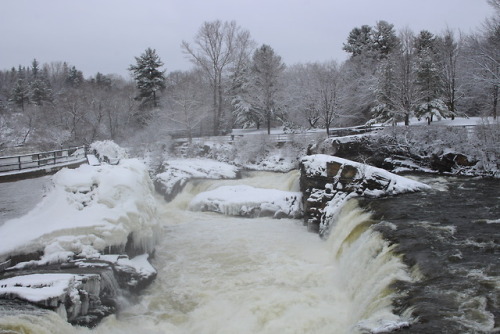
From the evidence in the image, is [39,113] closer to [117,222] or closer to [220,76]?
[220,76]

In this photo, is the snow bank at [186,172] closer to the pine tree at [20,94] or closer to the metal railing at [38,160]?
the metal railing at [38,160]

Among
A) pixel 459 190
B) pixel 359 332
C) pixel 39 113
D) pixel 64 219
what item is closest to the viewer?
pixel 359 332

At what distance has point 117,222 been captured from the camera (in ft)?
37.0

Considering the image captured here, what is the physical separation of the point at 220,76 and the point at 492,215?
104 ft

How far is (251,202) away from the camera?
57.3 feet

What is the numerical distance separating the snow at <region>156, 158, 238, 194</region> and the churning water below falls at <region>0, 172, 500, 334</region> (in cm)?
908

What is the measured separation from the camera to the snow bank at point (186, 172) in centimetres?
2334

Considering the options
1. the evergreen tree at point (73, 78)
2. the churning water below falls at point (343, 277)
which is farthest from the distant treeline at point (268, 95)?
the evergreen tree at point (73, 78)

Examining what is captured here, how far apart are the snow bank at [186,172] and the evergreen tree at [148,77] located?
1583cm

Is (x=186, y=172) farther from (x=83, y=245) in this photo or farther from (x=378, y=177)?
(x=83, y=245)

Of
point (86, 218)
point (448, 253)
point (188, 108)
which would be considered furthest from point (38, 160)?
point (188, 108)

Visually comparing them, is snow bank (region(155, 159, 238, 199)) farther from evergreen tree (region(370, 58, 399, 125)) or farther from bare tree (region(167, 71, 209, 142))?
evergreen tree (region(370, 58, 399, 125))

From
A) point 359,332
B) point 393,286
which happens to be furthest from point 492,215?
point 359,332

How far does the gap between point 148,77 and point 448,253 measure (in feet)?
124
